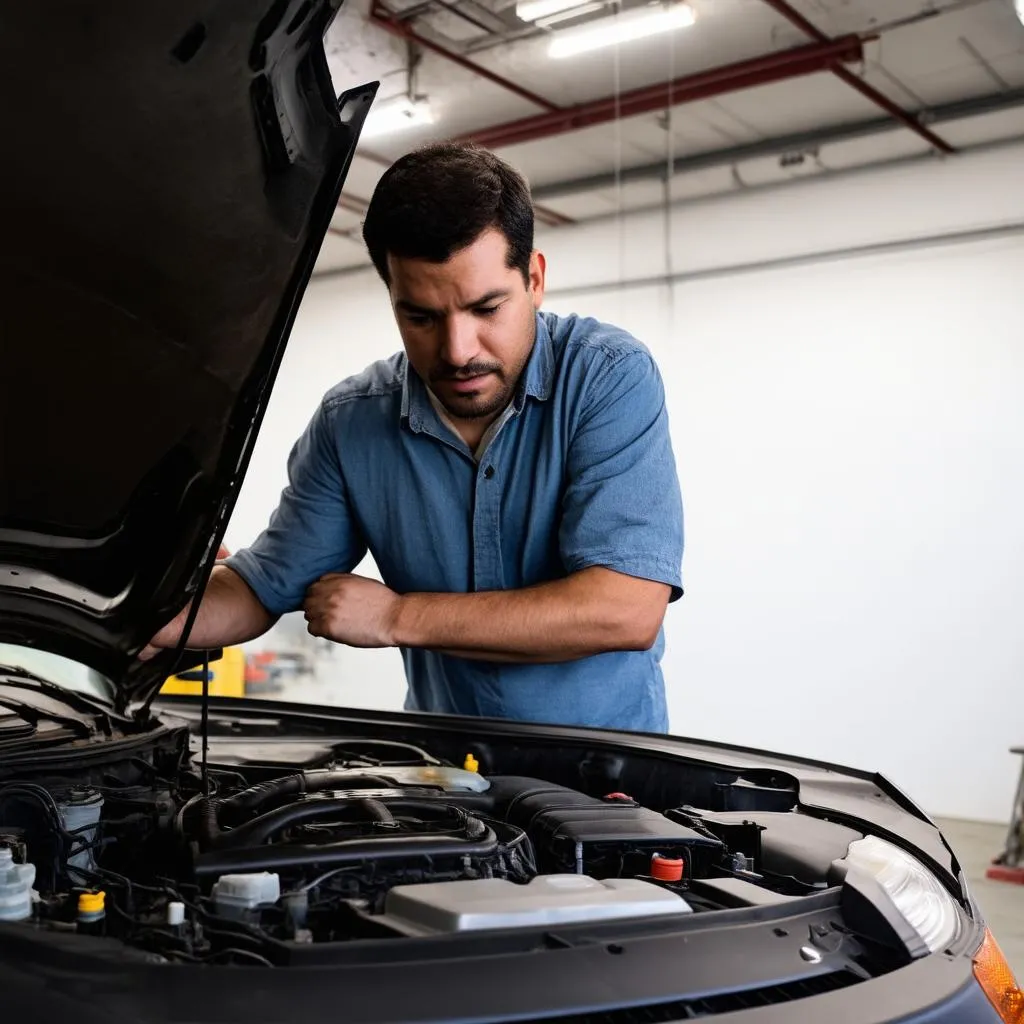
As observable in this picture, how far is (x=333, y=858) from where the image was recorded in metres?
1.09

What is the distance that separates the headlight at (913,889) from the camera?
1148 mm

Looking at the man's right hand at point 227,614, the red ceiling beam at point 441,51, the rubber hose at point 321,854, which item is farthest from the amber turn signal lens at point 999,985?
the red ceiling beam at point 441,51

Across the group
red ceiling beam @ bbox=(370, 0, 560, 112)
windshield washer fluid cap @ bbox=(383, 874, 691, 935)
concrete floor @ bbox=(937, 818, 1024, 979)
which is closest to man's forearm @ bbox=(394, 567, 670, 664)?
windshield washer fluid cap @ bbox=(383, 874, 691, 935)

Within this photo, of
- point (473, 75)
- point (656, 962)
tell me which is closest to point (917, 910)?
point (656, 962)

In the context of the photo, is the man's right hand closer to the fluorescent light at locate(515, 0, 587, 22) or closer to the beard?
the beard

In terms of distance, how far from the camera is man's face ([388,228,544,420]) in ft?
5.58

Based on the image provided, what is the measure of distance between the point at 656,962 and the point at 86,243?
0.84m

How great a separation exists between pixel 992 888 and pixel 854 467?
2214 millimetres

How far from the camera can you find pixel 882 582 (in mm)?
5977

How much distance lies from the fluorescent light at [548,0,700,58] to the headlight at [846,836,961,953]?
393 cm

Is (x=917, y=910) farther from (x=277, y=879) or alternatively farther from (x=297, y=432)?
(x=297, y=432)

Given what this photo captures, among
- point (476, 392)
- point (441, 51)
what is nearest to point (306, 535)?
point (476, 392)

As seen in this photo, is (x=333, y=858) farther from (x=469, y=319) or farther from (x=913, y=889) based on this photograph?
(x=469, y=319)

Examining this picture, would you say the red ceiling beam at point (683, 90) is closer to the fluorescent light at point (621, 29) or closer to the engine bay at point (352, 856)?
the fluorescent light at point (621, 29)
